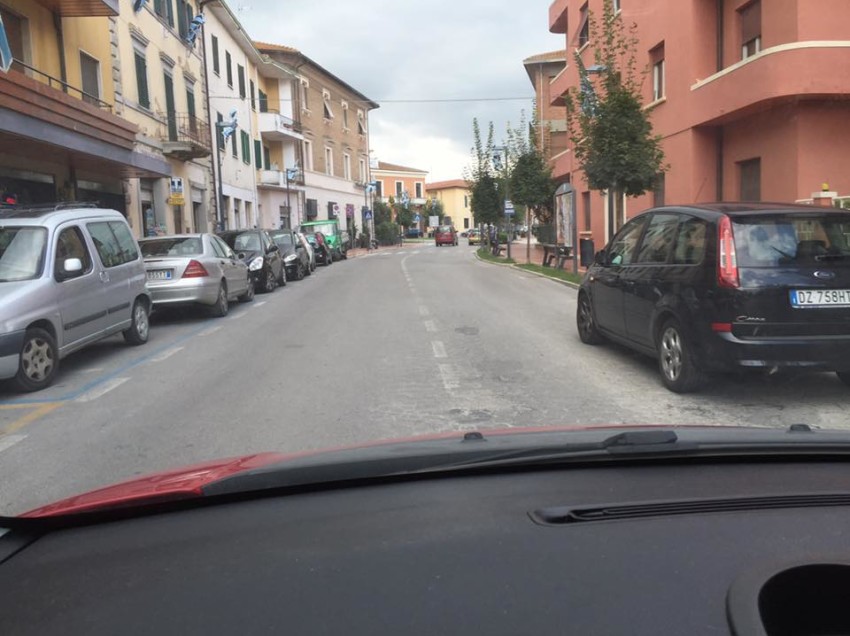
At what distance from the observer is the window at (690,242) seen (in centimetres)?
617

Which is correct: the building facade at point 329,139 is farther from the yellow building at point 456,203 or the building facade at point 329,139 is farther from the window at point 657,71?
the yellow building at point 456,203

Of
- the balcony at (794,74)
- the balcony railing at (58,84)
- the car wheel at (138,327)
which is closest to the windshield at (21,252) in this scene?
the car wheel at (138,327)

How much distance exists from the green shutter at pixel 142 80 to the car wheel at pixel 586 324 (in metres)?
17.8

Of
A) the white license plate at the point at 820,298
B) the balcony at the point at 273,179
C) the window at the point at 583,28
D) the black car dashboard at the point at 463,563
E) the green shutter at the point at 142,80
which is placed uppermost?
the window at the point at 583,28

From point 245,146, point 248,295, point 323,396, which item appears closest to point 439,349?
point 323,396

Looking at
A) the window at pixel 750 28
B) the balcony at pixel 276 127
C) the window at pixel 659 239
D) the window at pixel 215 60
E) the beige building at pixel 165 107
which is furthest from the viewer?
the balcony at pixel 276 127

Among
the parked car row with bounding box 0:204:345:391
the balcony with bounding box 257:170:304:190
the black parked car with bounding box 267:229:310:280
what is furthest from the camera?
the balcony with bounding box 257:170:304:190

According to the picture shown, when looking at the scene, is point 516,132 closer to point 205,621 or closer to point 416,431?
point 416,431

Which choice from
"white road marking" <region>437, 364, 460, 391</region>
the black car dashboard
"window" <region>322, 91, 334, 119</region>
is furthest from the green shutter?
"window" <region>322, 91, 334, 119</region>

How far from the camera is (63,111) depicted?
1354cm

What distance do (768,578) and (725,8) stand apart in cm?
1806

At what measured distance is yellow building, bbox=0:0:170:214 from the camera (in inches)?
497

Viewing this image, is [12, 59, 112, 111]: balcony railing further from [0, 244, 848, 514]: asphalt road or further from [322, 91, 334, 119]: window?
[322, 91, 334, 119]: window

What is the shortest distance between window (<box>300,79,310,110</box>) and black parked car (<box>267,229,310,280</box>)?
25.6 metres
